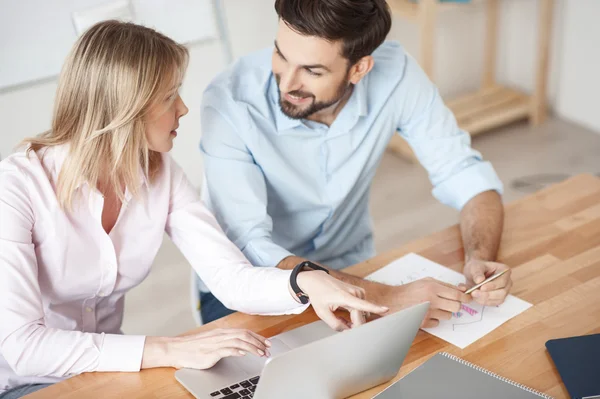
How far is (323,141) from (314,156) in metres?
0.05

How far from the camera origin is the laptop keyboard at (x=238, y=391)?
4.12 ft

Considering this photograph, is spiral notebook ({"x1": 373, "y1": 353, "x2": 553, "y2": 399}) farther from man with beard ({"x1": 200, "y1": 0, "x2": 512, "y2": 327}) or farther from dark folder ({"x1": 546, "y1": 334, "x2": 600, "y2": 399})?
man with beard ({"x1": 200, "y1": 0, "x2": 512, "y2": 327})

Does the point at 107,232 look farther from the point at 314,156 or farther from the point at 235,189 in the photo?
the point at 314,156

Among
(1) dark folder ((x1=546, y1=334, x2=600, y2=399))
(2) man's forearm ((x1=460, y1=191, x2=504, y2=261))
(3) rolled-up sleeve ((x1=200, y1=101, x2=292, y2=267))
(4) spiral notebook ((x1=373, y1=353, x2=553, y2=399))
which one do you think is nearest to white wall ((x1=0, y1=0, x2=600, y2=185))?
(3) rolled-up sleeve ((x1=200, y1=101, x2=292, y2=267))

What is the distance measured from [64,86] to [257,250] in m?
0.55

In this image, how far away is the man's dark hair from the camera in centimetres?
171

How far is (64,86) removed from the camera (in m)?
1.46

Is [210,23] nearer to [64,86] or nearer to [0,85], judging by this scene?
[0,85]

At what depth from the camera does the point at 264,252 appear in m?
1.69

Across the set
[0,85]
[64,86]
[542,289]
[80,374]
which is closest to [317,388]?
[80,374]

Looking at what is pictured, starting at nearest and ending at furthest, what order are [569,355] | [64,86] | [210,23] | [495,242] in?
[569,355]
[64,86]
[495,242]
[210,23]

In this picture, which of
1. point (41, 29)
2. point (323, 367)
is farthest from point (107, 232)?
point (41, 29)

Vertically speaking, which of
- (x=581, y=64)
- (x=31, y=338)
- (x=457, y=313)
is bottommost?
(x=581, y=64)

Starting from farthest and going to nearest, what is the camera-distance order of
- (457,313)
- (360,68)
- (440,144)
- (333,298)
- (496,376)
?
(440,144) → (360,68) → (457,313) → (333,298) → (496,376)
